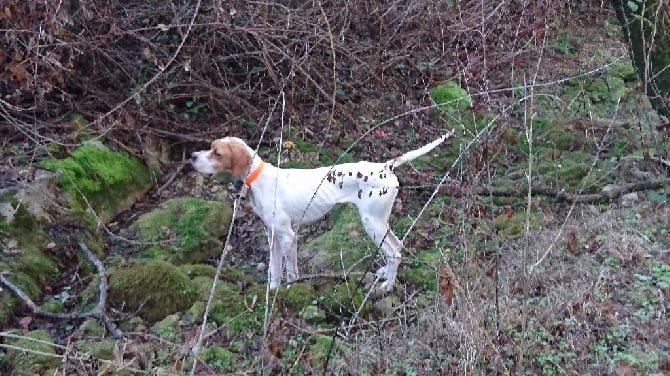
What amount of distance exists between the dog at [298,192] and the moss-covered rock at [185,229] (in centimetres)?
99

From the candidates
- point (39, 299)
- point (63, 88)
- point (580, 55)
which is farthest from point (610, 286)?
point (580, 55)

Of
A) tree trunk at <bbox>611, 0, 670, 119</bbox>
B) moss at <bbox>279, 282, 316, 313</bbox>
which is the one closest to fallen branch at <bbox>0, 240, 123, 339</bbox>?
moss at <bbox>279, 282, 316, 313</bbox>

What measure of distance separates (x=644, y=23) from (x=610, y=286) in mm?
2426

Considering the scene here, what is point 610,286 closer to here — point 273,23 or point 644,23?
point 644,23

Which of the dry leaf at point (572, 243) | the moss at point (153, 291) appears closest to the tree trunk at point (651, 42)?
the dry leaf at point (572, 243)

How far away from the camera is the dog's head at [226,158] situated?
5.31 meters

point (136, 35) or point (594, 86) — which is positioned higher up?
point (136, 35)

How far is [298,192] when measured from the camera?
5.35 metres

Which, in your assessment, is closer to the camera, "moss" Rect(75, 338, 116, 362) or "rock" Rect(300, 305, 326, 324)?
"moss" Rect(75, 338, 116, 362)

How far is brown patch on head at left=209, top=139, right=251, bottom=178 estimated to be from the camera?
5305 millimetres

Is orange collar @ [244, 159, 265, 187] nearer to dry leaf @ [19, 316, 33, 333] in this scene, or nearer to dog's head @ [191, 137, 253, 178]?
dog's head @ [191, 137, 253, 178]

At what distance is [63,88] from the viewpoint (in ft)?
25.0

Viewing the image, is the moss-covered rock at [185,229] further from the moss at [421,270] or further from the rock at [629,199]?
the rock at [629,199]

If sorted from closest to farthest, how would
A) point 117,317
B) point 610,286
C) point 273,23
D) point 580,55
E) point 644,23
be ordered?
point 610,286 → point 117,317 → point 644,23 → point 273,23 → point 580,55
